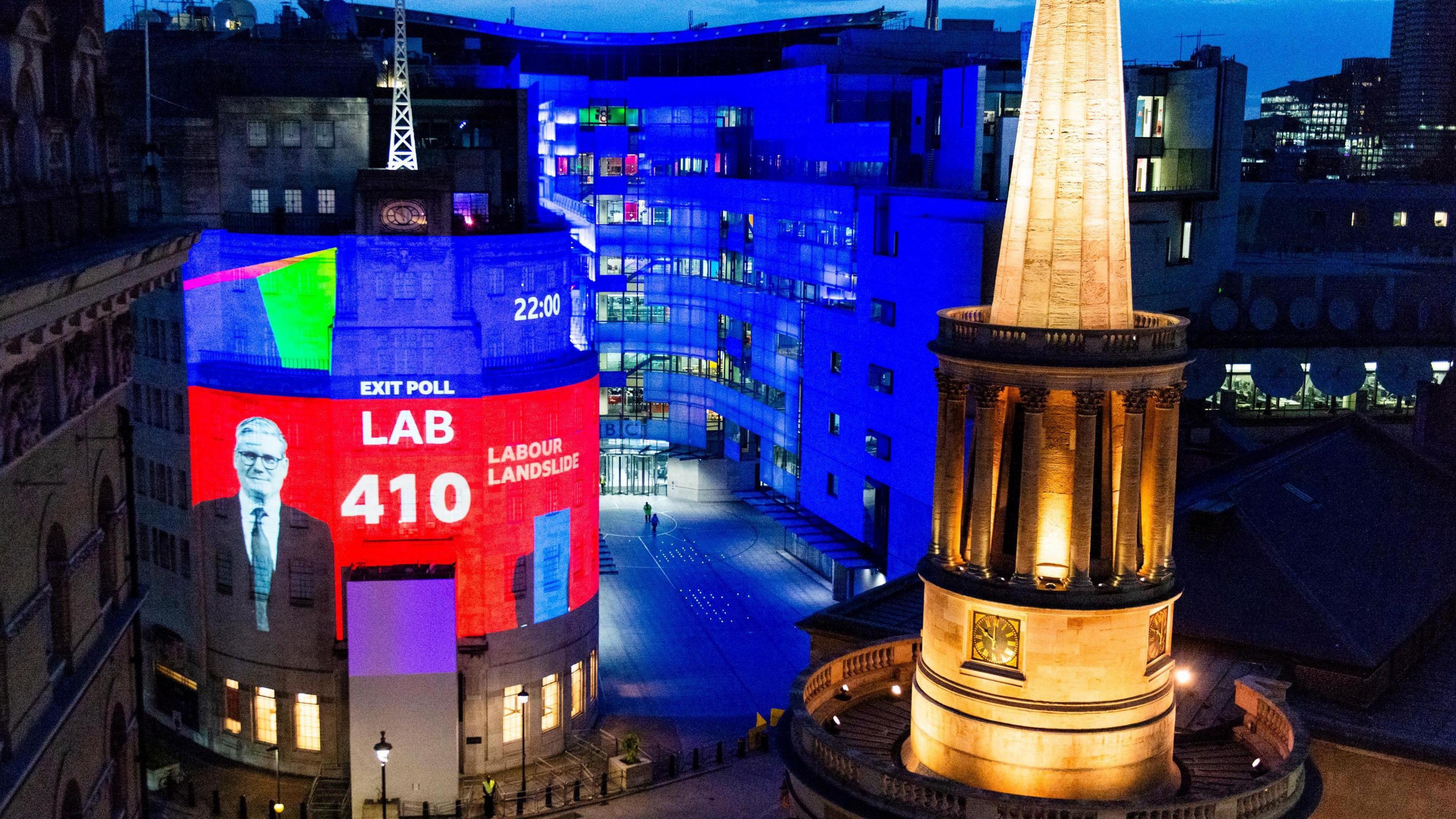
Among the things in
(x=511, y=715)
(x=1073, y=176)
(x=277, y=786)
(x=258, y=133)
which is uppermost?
(x=258, y=133)

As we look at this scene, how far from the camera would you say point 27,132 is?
→ 21.4 metres

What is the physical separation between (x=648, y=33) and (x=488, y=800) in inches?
3673

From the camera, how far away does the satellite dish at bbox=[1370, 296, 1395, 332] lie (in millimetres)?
87750

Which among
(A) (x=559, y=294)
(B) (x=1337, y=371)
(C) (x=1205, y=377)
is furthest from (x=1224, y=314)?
(A) (x=559, y=294)

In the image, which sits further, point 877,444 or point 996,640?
point 877,444

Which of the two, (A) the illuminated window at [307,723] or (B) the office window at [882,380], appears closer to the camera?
(A) the illuminated window at [307,723]

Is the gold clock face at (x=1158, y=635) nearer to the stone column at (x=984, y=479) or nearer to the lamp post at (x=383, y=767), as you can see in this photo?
the stone column at (x=984, y=479)

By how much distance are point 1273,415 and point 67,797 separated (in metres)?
74.3

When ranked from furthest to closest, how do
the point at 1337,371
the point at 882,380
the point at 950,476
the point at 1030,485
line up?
the point at 1337,371
the point at 882,380
the point at 950,476
the point at 1030,485

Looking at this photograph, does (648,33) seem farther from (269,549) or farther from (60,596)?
(60,596)

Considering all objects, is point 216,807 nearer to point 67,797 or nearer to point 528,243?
point 528,243

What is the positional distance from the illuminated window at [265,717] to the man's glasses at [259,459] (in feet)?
27.4

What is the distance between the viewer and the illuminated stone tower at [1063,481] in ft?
99.8

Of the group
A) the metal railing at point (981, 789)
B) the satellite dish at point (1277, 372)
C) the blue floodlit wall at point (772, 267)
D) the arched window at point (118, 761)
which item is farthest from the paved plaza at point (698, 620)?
the arched window at point (118, 761)
